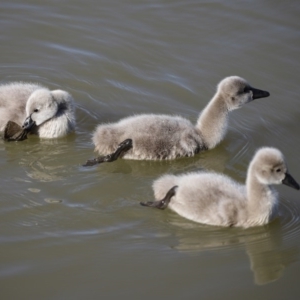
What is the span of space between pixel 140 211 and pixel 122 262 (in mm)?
724

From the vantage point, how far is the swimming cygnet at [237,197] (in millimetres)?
5992

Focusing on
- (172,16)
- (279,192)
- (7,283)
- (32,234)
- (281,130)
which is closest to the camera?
(7,283)

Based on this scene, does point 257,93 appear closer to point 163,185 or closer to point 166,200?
point 163,185

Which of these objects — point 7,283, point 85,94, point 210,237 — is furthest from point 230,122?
point 7,283

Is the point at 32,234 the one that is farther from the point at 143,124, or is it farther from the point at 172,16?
the point at 172,16

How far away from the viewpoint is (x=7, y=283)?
5.24 metres

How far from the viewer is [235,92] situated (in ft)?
24.0

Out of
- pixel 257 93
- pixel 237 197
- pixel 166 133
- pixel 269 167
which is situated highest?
pixel 257 93

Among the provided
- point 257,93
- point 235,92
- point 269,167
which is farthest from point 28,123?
point 269,167

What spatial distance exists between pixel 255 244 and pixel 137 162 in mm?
1596

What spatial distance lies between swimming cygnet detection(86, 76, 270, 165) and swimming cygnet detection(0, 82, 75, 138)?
0.45m

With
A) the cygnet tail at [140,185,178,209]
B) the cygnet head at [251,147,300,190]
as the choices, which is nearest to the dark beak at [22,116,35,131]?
the cygnet tail at [140,185,178,209]

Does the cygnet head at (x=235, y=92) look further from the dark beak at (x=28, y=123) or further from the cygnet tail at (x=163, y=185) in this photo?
the dark beak at (x=28, y=123)

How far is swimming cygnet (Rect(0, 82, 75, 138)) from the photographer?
7258mm
